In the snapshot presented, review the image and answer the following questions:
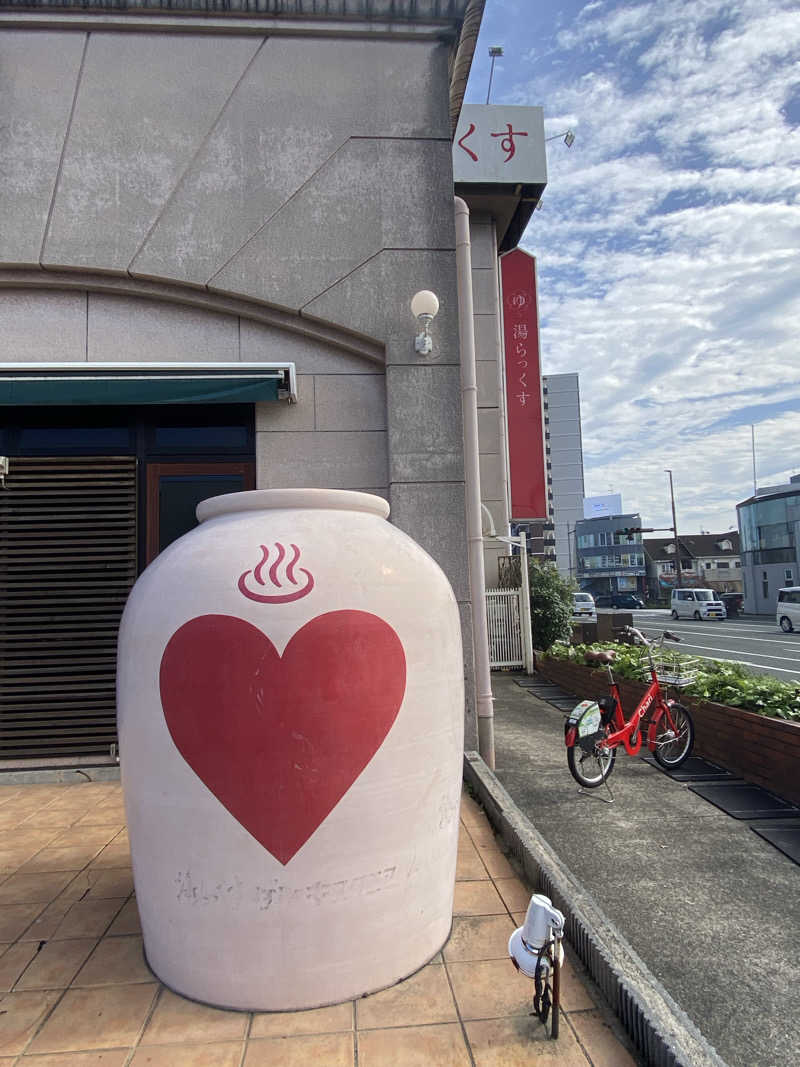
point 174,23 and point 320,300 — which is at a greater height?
point 174,23

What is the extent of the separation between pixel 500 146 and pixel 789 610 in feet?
69.3

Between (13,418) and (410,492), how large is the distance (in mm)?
3749

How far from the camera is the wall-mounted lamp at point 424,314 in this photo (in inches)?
233

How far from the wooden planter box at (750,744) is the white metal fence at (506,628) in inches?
216

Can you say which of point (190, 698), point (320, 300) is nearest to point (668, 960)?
point (190, 698)

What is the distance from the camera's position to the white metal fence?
44.0ft

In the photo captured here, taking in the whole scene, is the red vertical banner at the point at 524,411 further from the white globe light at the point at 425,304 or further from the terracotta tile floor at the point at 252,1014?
the terracotta tile floor at the point at 252,1014

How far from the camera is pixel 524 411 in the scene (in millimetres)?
15695

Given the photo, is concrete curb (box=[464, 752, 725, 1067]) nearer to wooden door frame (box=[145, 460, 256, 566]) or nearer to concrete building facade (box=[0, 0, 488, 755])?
concrete building facade (box=[0, 0, 488, 755])

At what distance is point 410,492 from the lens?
6.09m

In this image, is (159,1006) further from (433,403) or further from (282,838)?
(433,403)

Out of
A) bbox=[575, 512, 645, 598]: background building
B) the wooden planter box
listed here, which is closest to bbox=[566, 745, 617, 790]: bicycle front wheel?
the wooden planter box

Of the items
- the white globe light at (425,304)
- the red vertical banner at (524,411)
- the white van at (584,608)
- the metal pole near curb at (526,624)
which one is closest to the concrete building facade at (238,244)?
the white globe light at (425,304)

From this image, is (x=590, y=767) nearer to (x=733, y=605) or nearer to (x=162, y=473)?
(x=162, y=473)
